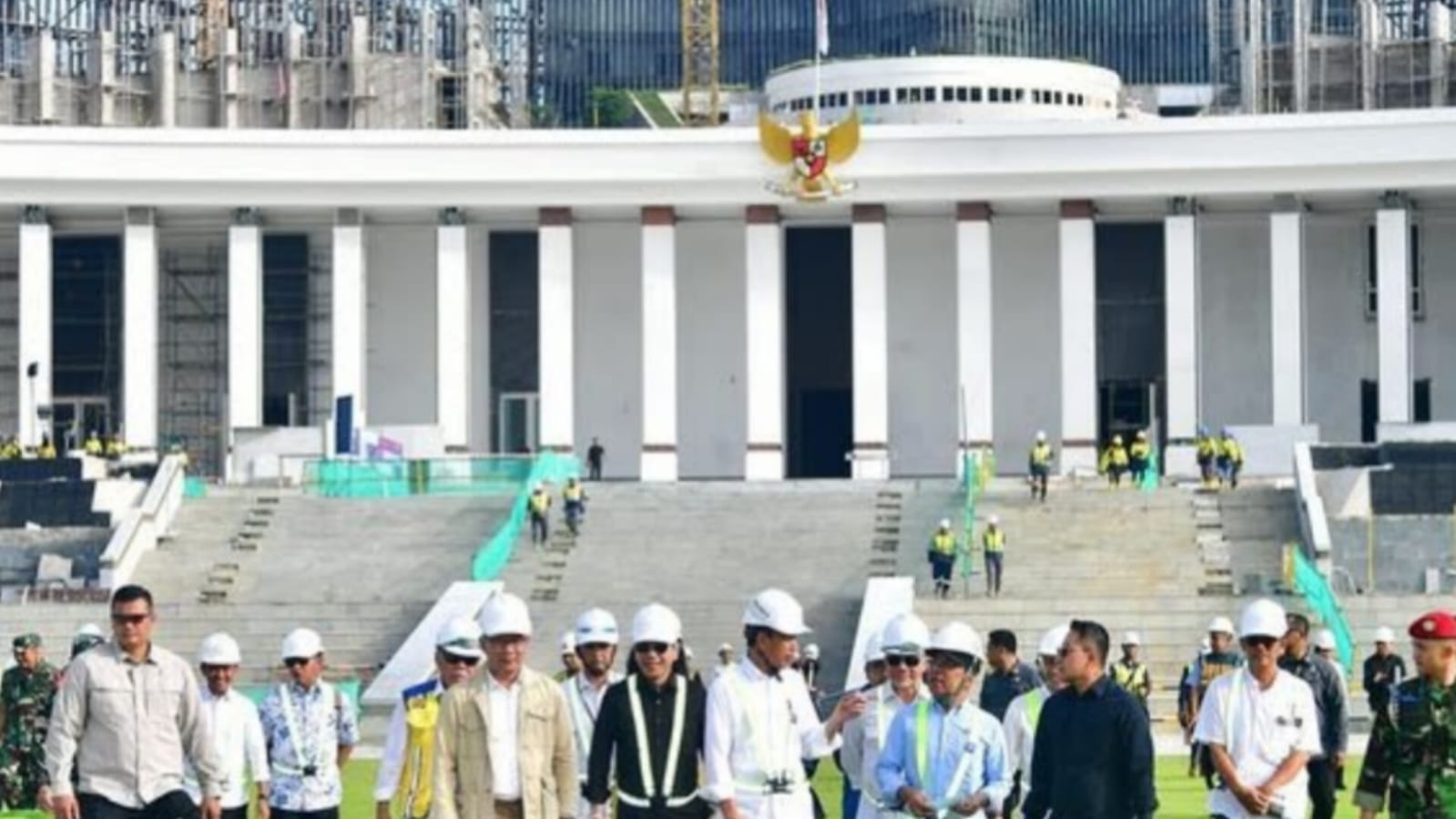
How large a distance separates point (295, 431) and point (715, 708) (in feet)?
166

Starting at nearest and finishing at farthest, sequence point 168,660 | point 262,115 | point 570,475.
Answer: point 168,660
point 570,475
point 262,115

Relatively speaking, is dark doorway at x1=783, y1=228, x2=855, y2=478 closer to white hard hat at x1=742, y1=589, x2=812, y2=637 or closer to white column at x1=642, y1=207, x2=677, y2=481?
white column at x1=642, y1=207, x2=677, y2=481

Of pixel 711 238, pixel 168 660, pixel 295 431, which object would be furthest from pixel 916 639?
pixel 711 238

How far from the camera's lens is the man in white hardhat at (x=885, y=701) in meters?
16.2

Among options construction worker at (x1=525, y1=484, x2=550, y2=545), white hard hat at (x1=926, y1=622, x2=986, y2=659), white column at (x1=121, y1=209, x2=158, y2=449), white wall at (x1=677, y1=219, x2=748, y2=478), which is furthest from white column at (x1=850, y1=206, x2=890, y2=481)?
white hard hat at (x1=926, y1=622, x2=986, y2=659)

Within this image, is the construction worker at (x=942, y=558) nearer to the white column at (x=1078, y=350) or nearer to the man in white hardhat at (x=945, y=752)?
the white column at (x=1078, y=350)

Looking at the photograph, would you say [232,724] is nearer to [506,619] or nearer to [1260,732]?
[506,619]

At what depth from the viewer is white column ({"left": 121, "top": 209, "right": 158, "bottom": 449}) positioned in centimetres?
6675

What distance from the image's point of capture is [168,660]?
667 inches

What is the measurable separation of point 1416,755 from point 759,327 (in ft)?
168

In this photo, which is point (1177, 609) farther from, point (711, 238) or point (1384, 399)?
point (711, 238)

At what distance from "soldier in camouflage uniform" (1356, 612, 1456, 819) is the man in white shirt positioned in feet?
3.85

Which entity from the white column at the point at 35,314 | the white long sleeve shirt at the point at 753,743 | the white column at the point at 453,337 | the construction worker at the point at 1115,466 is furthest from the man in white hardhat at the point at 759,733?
the white column at the point at 35,314

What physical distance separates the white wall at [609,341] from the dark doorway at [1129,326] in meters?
9.07
